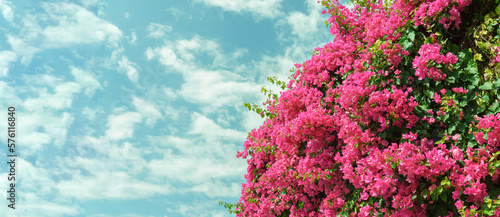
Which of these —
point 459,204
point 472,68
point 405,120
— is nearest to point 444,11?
point 472,68

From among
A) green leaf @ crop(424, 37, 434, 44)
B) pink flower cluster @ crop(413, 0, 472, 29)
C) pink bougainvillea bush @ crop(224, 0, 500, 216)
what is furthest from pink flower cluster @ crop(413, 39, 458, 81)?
pink flower cluster @ crop(413, 0, 472, 29)

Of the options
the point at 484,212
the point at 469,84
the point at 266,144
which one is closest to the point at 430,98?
the point at 469,84

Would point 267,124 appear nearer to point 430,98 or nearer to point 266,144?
point 266,144

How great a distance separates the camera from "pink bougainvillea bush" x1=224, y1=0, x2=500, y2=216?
5086mm

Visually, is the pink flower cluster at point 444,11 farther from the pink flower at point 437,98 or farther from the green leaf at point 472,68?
the pink flower at point 437,98

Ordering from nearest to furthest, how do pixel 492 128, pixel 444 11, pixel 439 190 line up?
pixel 492 128 → pixel 439 190 → pixel 444 11

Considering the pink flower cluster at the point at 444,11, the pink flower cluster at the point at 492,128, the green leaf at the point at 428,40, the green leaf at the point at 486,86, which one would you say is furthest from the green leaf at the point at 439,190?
the pink flower cluster at the point at 444,11

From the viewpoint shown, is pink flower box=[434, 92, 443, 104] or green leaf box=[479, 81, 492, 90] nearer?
green leaf box=[479, 81, 492, 90]

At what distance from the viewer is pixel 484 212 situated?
474 cm

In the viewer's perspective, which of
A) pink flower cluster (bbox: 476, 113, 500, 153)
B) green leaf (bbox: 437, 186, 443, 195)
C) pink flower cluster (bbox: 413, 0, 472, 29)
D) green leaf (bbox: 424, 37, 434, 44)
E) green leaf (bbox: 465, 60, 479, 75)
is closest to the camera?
pink flower cluster (bbox: 476, 113, 500, 153)

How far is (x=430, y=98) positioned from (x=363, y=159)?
1338 millimetres

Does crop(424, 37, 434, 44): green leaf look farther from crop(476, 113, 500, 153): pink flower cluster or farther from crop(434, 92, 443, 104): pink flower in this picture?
crop(476, 113, 500, 153): pink flower cluster

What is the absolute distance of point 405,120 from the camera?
234 inches

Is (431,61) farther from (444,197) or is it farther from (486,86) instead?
(444,197)
